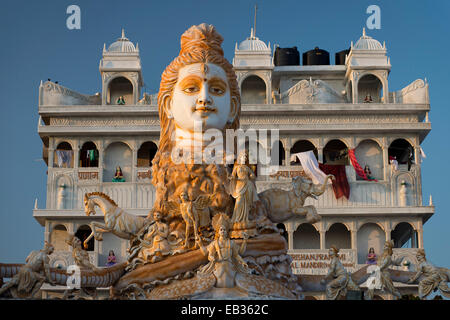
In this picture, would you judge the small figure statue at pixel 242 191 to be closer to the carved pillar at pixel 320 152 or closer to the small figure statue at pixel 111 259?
the small figure statue at pixel 111 259

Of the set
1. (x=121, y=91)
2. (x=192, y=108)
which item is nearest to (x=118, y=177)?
(x=121, y=91)

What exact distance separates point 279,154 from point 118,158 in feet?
28.1

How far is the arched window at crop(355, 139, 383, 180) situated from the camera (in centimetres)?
3966

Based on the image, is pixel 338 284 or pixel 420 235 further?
pixel 420 235

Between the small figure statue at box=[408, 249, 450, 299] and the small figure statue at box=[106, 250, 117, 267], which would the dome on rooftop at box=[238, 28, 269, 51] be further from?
the small figure statue at box=[408, 249, 450, 299]

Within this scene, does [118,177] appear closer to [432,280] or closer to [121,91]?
[121,91]

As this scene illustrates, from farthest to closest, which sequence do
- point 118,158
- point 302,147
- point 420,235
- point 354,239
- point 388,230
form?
point 302,147, point 118,158, point 388,230, point 420,235, point 354,239

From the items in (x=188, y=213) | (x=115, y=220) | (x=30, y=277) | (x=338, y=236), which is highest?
(x=188, y=213)

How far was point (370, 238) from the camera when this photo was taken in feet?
126

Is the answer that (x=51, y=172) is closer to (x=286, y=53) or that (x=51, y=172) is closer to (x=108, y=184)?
(x=108, y=184)

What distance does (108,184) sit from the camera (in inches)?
1490

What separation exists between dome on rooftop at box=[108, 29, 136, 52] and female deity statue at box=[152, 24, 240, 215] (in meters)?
29.0
